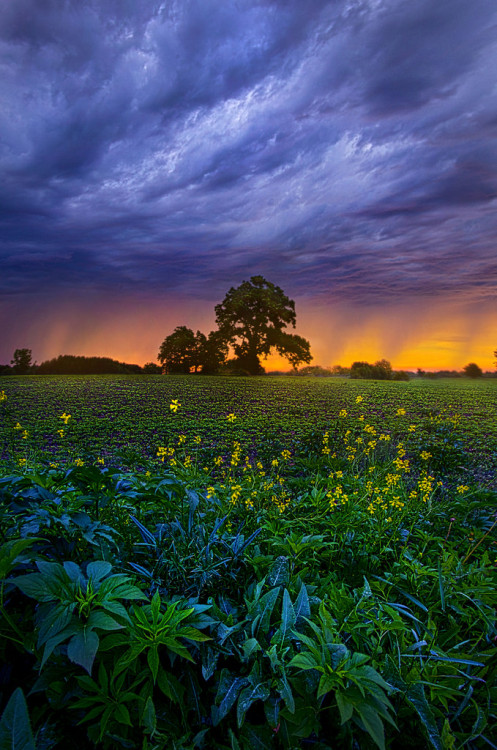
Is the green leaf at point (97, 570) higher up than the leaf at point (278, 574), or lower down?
higher up


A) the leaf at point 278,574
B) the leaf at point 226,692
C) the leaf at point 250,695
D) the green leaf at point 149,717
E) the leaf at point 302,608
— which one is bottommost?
the leaf at point 226,692

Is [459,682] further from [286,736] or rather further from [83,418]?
[83,418]

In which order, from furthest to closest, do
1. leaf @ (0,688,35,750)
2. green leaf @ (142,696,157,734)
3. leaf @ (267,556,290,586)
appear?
leaf @ (267,556,290,586)
green leaf @ (142,696,157,734)
leaf @ (0,688,35,750)

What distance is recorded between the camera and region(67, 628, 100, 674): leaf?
65cm

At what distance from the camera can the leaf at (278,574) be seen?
3.92 feet

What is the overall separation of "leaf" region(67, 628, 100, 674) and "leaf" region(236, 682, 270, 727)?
1.10 ft

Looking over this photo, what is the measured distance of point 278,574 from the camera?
122cm

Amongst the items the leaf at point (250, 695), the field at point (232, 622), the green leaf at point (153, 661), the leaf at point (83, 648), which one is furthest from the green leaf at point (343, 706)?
the leaf at point (83, 648)

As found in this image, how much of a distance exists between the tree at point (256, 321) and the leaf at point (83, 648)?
641 centimetres

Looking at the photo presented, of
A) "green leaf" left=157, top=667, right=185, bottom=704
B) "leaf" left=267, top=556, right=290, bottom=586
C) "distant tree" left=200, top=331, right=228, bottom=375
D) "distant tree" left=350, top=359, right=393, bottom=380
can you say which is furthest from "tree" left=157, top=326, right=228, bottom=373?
"green leaf" left=157, top=667, right=185, bottom=704

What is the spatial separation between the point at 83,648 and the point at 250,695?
380 mm

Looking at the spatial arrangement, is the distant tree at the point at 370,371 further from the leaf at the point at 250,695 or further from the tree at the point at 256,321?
the leaf at the point at 250,695

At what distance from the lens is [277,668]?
0.90 metres

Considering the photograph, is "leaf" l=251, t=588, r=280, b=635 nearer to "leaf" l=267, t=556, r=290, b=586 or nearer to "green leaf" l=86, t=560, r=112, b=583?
"leaf" l=267, t=556, r=290, b=586
